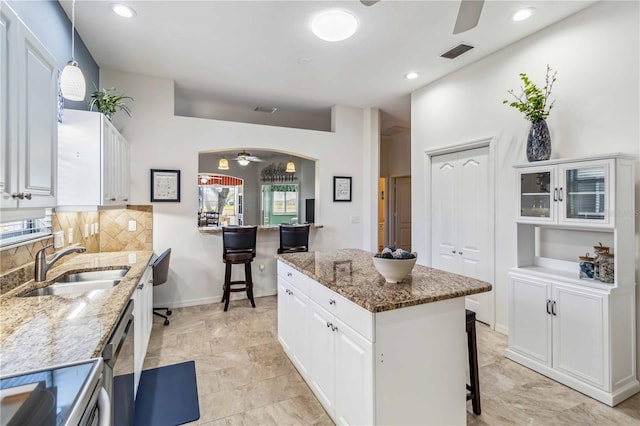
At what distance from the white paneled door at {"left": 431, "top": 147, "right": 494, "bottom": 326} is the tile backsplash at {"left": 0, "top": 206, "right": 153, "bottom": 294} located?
392cm

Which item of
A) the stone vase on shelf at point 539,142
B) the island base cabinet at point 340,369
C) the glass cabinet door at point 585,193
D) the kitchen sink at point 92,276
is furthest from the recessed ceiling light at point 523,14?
the kitchen sink at point 92,276

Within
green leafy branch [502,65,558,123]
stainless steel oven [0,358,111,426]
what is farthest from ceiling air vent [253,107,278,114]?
stainless steel oven [0,358,111,426]

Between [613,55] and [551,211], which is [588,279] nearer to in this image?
[551,211]

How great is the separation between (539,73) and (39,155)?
4052 mm

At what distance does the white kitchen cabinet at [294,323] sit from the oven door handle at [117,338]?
1157 millimetres

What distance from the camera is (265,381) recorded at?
2.47 m

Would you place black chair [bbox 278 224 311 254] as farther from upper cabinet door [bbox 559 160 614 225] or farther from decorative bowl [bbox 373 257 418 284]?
upper cabinet door [bbox 559 160 614 225]

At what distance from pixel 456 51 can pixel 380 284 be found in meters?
2.96

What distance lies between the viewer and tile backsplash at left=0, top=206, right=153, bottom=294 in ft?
6.10

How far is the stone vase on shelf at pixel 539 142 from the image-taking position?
2.76 m

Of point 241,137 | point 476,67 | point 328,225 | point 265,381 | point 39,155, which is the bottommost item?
point 265,381

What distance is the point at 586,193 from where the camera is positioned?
244 centimetres

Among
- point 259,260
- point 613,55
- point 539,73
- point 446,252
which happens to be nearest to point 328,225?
point 259,260

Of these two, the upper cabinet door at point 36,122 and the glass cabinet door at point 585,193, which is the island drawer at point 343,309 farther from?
the glass cabinet door at point 585,193
